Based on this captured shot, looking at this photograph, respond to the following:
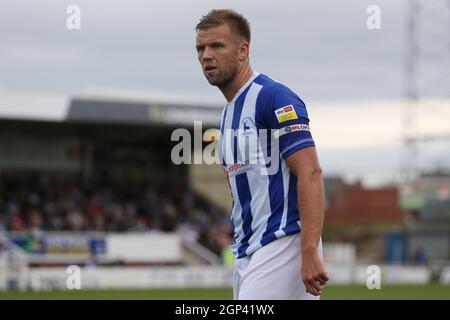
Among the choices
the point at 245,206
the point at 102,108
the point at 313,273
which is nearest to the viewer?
the point at 313,273

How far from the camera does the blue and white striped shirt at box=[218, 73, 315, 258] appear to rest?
4453 millimetres

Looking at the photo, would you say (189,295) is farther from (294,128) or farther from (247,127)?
(294,128)

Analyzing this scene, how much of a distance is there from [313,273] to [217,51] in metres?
1.22

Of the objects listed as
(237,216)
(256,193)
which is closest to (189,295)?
(237,216)

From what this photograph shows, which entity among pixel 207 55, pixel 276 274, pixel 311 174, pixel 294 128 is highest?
pixel 207 55

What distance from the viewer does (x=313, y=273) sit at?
4316 mm

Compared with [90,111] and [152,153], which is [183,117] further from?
[152,153]

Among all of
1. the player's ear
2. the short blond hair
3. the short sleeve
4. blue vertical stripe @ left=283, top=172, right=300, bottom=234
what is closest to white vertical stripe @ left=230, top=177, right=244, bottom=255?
blue vertical stripe @ left=283, top=172, right=300, bottom=234

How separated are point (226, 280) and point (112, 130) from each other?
476 inches

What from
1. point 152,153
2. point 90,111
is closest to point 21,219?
point 90,111

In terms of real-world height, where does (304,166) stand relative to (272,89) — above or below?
below

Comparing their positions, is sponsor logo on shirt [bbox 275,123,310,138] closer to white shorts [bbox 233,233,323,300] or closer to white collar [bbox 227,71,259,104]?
white collar [bbox 227,71,259,104]

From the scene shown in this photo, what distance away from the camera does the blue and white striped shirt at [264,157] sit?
4.45m
